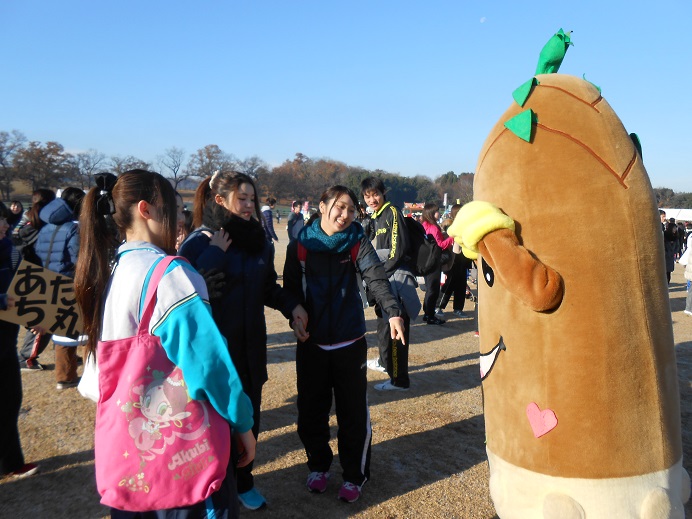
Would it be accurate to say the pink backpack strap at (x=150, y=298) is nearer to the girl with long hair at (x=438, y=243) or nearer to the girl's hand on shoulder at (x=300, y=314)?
the girl's hand on shoulder at (x=300, y=314)

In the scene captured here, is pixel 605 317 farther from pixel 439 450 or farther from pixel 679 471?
pixel 439 450

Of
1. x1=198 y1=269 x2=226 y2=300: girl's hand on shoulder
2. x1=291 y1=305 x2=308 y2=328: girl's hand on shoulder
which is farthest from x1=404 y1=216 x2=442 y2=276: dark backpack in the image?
x1=198 y1=269 x2=226 y2=300: girl's hand on shoulder

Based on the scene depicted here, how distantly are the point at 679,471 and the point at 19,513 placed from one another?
3.47m

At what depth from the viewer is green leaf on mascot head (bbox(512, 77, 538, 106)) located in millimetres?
2174

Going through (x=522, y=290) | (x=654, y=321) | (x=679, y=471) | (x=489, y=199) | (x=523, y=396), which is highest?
(x=489, y=199)

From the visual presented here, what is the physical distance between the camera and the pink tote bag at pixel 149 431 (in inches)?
65.3

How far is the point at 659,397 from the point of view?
1.93 meters

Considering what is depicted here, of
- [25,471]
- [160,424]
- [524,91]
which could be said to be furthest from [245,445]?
[25,471]

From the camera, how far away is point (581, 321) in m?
1.92

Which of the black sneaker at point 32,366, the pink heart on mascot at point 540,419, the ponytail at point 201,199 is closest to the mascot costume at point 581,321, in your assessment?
the pink heart on mascot at point 540,419

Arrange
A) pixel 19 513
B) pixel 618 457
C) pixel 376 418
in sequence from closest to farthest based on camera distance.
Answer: pixel 618 457, pixel 19 513, pixel 376 418

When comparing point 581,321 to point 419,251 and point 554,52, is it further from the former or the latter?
point 419,251

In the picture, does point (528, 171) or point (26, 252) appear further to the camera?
point (26, 252)

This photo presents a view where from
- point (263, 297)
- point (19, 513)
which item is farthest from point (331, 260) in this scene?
point (19, 513)
